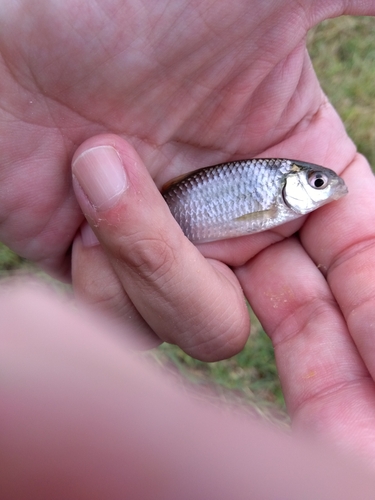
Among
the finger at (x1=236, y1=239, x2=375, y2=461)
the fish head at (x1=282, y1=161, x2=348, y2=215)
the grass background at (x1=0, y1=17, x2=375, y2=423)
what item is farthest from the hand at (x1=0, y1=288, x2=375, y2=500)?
the grass background at (x1=0, y1=17, x2=375, y2=423)

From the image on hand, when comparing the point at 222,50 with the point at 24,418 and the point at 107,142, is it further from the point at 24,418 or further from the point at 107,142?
the point at 24,418

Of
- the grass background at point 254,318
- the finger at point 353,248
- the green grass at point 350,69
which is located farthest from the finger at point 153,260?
the green grass at point 350,69

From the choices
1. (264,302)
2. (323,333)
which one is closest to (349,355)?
(323,333)

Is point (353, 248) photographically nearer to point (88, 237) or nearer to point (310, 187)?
point (310, 187)

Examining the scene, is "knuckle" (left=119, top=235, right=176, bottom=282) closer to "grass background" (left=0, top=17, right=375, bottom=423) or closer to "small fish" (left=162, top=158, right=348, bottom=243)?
"small fish" (left=162, top=158, right=348, bottom=243)

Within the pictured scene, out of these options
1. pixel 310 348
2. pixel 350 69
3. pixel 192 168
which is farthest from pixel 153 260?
pixel 350 69

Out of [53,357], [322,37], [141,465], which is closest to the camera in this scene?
[141,465]
